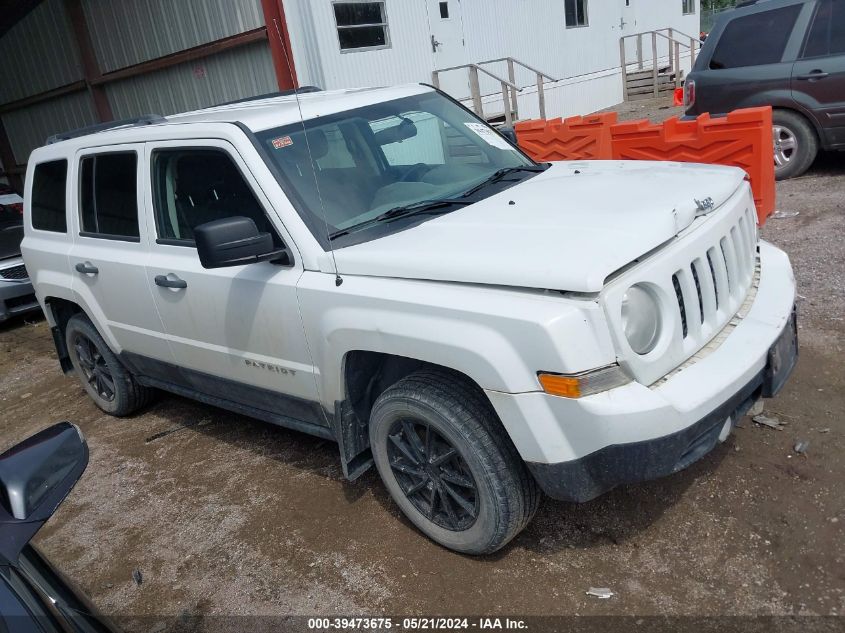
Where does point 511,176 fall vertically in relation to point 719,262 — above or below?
above

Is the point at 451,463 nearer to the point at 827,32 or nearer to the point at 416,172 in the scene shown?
the point at 416,172

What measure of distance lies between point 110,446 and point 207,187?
2217mm

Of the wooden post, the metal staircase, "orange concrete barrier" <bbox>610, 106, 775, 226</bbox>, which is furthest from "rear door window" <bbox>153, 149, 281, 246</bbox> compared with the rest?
the metal staircase

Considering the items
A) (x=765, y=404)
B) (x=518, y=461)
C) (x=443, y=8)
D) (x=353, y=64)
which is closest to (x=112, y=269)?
(x=518, y=461)

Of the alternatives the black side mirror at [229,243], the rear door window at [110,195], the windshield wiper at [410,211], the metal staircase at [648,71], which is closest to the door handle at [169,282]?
the rear door window at [110,195]

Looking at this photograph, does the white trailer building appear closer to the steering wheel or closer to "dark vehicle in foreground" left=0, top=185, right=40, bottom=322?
"dark vehicle in foreground" left=0, top=185, right=40, bottom=322

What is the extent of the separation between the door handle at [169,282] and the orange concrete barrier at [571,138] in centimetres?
488

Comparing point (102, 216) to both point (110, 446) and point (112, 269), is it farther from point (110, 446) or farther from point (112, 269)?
point (110, 446)

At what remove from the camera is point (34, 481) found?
64.4 inches

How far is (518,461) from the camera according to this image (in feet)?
9.03

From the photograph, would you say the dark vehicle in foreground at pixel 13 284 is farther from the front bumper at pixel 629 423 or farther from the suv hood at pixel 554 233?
the front bumper at pixel 629 423

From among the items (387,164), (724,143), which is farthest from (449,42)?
(387,164)

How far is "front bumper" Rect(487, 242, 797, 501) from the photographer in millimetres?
2400

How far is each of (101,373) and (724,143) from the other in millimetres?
5631
